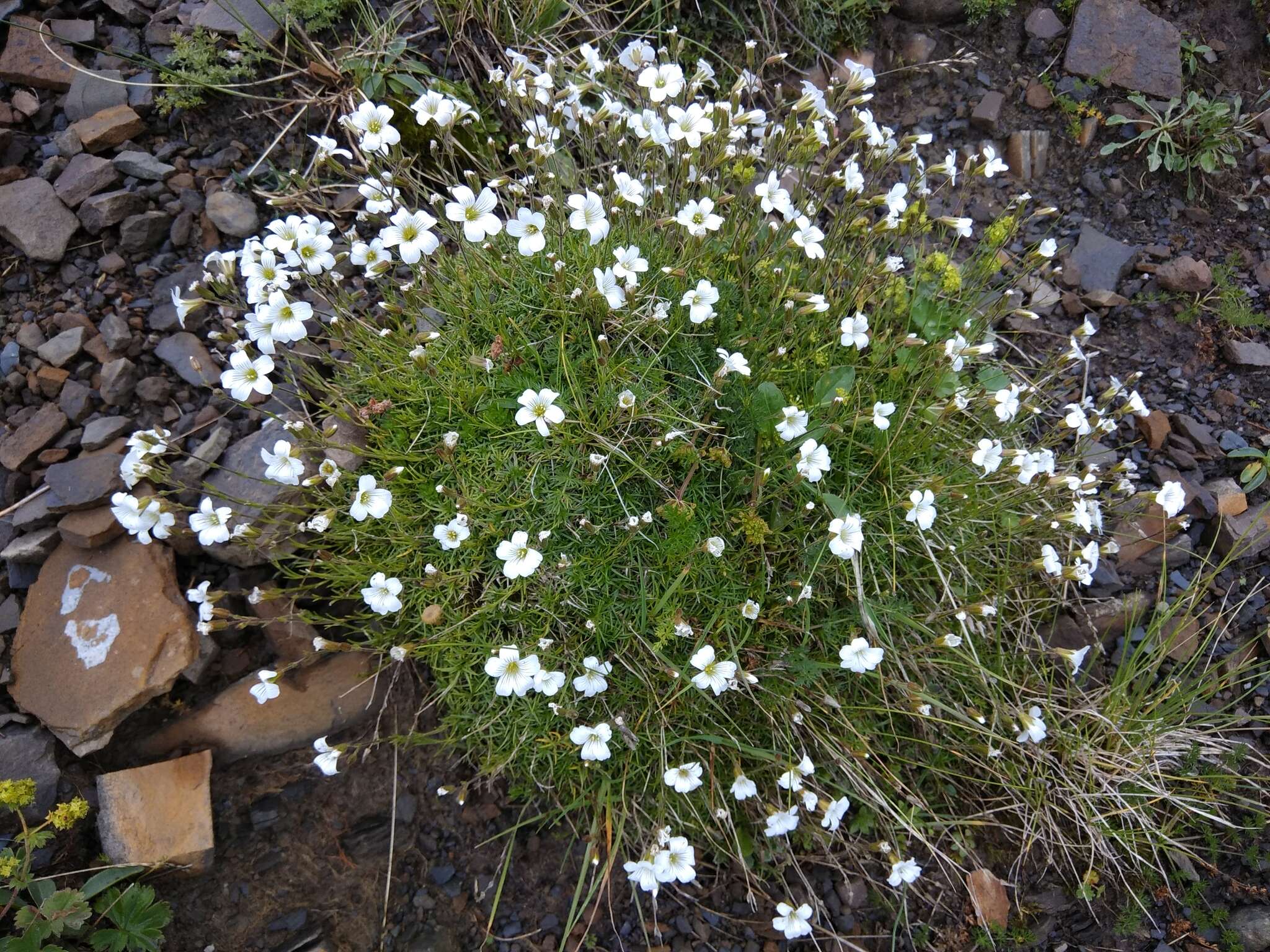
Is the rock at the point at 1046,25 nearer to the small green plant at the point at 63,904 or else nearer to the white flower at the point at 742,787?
the white flower at the point at 742,787

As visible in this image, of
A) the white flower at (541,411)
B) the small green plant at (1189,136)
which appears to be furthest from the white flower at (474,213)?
the small green plant at (1189,136)

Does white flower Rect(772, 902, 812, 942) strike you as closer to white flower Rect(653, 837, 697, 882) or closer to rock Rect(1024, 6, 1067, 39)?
white flower Rect(653, 837, 697, 882)

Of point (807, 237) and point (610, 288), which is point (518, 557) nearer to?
point (610, 288)

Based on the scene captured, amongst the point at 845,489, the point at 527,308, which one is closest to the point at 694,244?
the point at 527,308

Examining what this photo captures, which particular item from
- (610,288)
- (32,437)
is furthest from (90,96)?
(610,288)

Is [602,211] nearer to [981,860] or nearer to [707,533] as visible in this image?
[707,533]

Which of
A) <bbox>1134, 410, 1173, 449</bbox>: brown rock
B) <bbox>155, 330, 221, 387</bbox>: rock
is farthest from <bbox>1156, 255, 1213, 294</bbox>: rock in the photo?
<bbox>155, 330, 221, 387</bbox>: rock

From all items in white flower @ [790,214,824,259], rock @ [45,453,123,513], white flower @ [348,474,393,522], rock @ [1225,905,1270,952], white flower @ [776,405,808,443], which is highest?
white flower @ [790,214,824,259]
